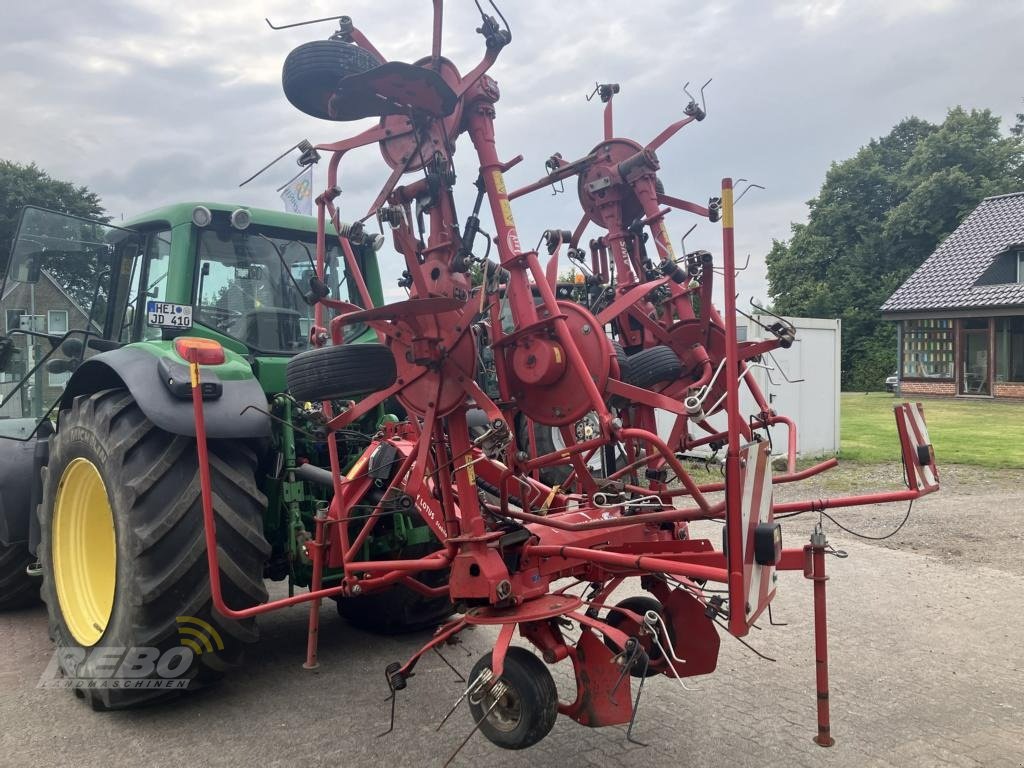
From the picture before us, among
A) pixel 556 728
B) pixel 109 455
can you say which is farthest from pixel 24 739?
A: pixel 556 728

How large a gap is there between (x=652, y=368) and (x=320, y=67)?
1904 mm

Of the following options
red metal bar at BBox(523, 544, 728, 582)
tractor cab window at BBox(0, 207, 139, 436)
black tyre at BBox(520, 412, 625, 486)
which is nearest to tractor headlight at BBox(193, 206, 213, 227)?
tractor cab window at BBox(0, 207, 139, 436)

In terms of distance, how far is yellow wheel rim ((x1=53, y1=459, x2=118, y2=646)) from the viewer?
392cm

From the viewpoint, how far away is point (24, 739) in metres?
3.21

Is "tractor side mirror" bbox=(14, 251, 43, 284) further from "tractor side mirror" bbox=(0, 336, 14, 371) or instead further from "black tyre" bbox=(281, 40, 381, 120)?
"black tyre" bbox=(281, 40, 381, 120)

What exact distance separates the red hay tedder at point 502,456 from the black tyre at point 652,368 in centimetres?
1

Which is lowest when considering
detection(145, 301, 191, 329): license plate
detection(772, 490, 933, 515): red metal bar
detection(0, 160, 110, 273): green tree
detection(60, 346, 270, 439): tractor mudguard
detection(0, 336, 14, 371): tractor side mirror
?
detection(772, 490, 933, 515): red metal bar

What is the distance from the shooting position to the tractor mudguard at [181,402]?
3.39 metres

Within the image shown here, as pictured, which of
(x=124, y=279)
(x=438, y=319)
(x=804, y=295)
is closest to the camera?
(x=438, y=319)

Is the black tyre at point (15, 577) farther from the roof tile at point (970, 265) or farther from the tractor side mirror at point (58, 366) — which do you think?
the roof tile at point (970, 265)

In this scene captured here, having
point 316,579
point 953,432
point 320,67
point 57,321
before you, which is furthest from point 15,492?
point 953,432

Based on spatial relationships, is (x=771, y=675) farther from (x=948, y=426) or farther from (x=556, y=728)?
(x=948, y=426)

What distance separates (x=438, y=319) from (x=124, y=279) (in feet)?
8.42

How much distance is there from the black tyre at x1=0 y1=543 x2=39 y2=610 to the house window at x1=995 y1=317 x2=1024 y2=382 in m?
24.3
